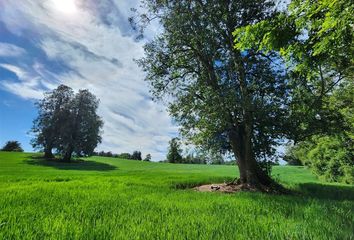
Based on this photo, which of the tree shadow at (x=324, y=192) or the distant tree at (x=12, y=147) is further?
the distant tree at (x=12, y=147)

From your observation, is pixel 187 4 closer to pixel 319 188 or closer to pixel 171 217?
pixel 171 217

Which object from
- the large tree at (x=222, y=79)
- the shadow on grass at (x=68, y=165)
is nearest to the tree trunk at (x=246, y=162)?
the large tree at (x=222, y=79)

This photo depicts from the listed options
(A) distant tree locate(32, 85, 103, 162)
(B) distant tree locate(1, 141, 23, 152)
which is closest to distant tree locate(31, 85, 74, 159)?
(A) distant tree locate(32, 85, 103, 162)

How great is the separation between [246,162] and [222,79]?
517cm

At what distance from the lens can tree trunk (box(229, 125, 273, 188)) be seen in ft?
59.9

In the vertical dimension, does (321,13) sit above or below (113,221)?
above

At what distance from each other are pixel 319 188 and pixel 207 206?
16743 mm

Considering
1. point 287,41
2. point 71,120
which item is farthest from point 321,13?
point 71,120

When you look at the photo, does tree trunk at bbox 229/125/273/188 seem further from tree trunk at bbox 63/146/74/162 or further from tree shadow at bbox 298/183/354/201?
tree trunk at bbox 63/146/74/162

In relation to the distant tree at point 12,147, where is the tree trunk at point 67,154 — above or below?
below

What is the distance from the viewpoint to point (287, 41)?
1064 centimetres

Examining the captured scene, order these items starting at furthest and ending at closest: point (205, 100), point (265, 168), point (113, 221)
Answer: point (265, 168), point (205, 100), point (113, 221)

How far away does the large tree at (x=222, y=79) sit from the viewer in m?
16.3

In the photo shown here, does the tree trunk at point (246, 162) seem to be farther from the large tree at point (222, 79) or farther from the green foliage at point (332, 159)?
the green foliage at point (332, 159)
